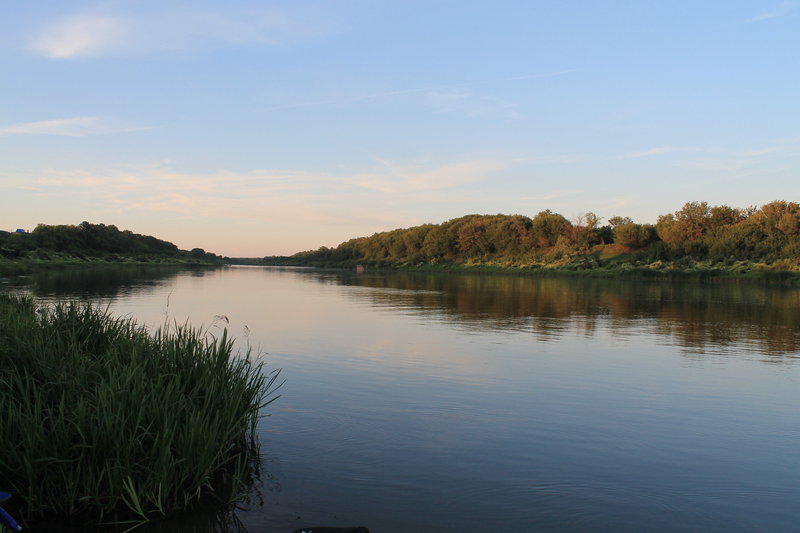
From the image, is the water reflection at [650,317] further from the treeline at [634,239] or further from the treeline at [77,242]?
the treeline at [77,242]

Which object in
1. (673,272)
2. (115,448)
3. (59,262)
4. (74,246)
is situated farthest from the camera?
(74,246)

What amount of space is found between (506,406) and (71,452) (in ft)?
26.2

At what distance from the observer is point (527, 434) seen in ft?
32.6

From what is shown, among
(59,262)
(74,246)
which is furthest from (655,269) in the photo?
(74,246)

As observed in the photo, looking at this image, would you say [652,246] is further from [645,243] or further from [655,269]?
[655,269]

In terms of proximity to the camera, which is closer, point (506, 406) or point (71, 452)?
point (71, 452)

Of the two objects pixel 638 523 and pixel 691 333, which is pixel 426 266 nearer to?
pixel 691 333

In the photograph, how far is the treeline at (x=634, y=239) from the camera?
80625 mm

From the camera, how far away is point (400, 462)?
27.7 ft

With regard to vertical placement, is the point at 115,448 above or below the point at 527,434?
above

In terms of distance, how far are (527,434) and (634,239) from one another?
100 m

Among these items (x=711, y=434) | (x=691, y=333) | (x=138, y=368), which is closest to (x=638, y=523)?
(x=711, y=434)

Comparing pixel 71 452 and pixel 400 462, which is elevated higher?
pixel 71 452

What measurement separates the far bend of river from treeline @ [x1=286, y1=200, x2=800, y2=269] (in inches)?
2552
